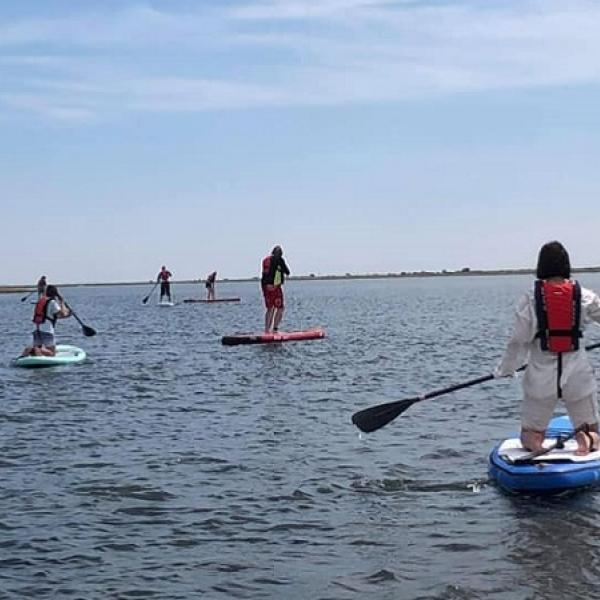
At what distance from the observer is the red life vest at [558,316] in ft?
29.7

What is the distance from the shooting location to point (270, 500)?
9.73 metres

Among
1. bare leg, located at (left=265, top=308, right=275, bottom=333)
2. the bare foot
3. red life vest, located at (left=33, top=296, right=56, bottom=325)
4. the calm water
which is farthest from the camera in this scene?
bare leg, located at (left=265, top=308, right=275, bottom=333)

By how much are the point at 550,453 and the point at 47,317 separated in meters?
13.7

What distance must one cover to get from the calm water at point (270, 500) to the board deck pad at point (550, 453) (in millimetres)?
342

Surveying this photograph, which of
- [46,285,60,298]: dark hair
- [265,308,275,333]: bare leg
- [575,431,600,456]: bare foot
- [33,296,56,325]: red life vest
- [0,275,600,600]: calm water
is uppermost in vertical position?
[46,285,60,298]: dark hair

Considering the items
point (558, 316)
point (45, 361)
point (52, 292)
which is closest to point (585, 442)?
point (558, 316)

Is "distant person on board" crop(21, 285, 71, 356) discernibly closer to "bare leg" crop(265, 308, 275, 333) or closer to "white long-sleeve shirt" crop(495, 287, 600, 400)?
"bare leg" crop(265, 308, 275, 333)

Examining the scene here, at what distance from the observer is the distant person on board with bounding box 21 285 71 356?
20750 millimetres

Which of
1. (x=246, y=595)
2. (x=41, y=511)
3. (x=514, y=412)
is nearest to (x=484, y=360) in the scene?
(x=514, y=412)

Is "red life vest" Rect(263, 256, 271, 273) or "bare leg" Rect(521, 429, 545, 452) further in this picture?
"red life vest" Rect(263, 256, 271, 273)

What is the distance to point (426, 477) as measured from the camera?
1044 cm

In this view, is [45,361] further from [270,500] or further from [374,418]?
[270,500]

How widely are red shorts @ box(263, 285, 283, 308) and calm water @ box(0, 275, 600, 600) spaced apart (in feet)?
21.5

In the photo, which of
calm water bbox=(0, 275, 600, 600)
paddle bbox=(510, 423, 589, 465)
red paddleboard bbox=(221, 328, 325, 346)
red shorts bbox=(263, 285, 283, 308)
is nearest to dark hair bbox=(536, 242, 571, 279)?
paddle bbox=(510, 423, 589, 465)
